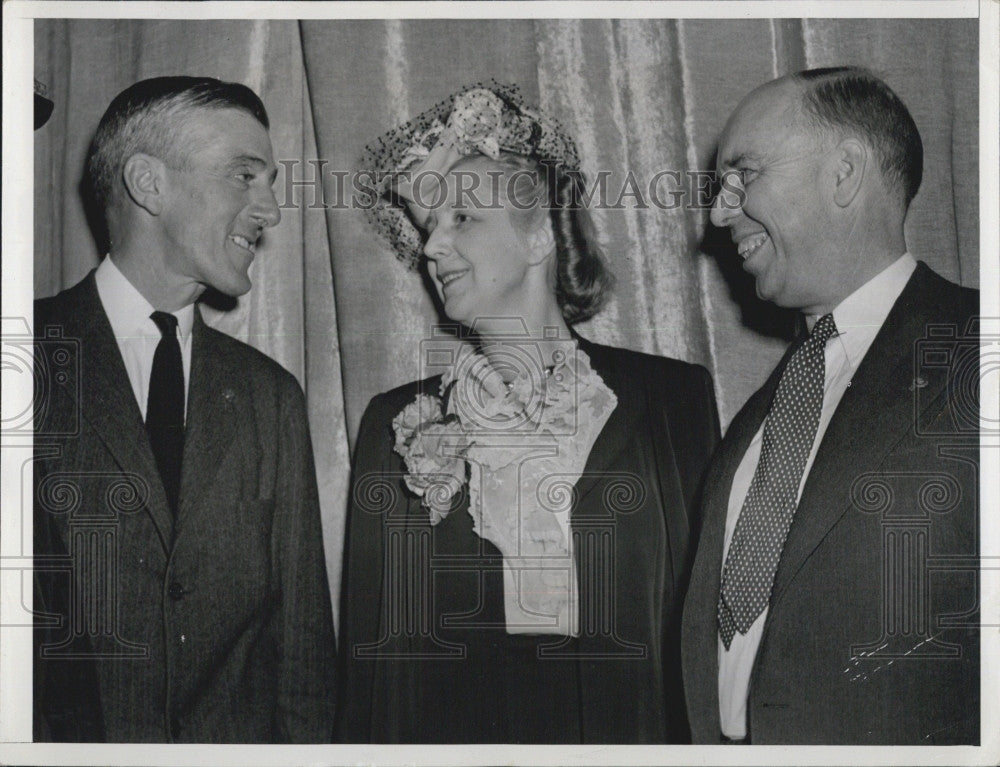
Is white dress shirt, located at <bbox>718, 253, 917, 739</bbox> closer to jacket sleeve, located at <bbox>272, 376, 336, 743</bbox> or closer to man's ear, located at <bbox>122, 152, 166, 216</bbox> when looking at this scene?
jacket sleeve, located at <bbox>272, 376, 336, 743</bbox>

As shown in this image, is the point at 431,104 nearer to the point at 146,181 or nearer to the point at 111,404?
the point at 146,181

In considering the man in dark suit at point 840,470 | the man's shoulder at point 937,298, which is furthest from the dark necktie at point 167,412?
the man's shoulder at point 937,298

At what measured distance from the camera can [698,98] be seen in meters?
2.75

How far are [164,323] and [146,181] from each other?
34cm

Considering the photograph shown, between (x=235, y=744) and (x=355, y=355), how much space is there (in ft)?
Answer: 3.11

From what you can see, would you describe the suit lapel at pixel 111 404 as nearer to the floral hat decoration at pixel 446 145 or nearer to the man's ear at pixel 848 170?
the floral hat decoration at pixel 446 145

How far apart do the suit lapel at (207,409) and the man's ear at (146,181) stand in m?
0.27

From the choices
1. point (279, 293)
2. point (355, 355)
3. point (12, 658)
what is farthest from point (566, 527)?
point (12, 658)

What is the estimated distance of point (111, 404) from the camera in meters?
2.69

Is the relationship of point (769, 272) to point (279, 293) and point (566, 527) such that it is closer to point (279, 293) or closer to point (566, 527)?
point (566, 527)

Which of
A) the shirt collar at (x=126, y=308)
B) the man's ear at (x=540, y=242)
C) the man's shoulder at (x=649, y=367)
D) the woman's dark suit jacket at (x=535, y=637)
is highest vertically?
the man's ear at (x=540, y=242)

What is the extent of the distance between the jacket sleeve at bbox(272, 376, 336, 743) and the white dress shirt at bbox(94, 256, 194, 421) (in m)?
0.33

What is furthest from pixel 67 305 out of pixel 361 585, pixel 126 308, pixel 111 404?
pixel 361 585

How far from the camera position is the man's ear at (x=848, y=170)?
2607mm
